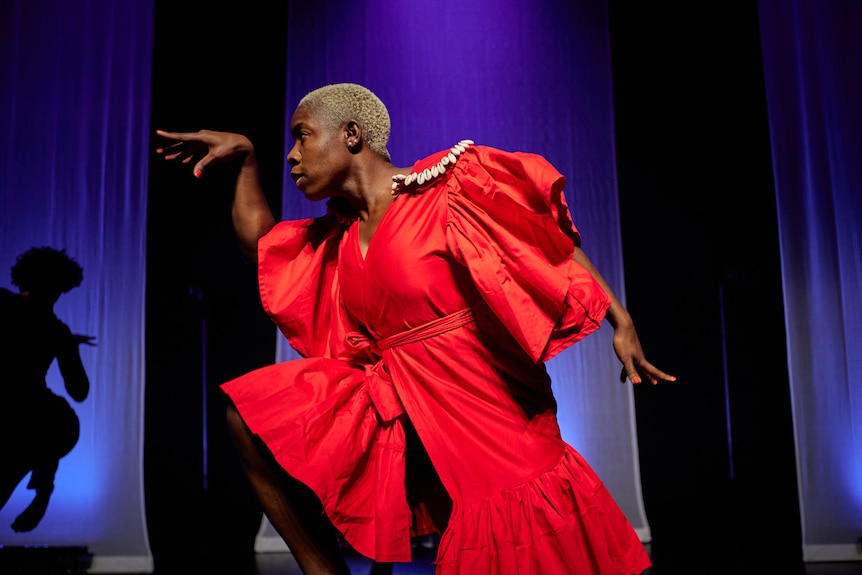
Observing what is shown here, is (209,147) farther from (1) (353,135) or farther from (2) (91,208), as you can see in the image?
(2) (91,208)

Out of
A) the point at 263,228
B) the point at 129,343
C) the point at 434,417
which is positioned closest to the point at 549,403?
the point at 434,417

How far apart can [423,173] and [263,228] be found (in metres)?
0.45

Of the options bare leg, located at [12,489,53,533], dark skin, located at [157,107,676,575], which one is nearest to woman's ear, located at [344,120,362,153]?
dark skin, located at [157,107,676,575]

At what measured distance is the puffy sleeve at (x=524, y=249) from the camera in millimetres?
1447

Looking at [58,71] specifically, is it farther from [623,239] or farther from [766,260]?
[766,260]

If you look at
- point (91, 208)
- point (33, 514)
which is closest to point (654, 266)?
point (91, 208)

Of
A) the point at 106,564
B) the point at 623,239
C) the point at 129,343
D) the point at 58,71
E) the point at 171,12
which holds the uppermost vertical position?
the point at 171,12

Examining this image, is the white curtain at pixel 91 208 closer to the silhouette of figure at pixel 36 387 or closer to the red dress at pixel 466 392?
the silhouette of figure at pixel 36 387

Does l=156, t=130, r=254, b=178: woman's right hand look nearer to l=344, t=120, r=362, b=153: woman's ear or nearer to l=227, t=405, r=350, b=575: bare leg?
l=344, t=120, r=362, b=153: woman's ear

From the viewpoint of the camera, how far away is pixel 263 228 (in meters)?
1.84

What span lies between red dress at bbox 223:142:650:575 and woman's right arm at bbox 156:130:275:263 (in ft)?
0.97

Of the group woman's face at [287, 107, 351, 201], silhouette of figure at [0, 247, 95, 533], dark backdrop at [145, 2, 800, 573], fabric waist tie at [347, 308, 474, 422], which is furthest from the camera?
dark backdrop at [145, 2, 800, 573]

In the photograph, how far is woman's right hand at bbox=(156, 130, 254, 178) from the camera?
1751 millimetres

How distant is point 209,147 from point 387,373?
0.68 meters
